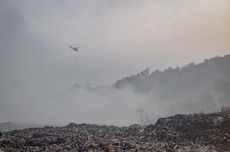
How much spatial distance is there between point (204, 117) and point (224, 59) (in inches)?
2431

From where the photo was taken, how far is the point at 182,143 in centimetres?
2567

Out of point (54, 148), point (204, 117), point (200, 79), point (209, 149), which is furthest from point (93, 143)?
point (200, 79)

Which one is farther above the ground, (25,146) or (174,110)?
(174,110)

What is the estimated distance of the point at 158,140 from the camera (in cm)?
2761

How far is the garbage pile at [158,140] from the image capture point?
24.0m

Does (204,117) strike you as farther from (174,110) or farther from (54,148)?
(174,110)


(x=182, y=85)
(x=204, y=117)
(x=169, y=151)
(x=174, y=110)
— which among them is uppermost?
(x=182, y=85)

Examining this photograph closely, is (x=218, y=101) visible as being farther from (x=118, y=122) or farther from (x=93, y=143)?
(x=93, y=143)

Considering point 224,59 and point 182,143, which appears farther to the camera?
point 224,59

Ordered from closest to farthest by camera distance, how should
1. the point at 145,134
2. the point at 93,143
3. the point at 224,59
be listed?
the point at 93,143 → the point at 145,134 → the point at 224,59

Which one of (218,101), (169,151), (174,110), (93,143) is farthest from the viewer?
(174,110)

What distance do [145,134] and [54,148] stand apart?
26.7 feet

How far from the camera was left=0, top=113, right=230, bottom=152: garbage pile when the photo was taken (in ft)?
78.8

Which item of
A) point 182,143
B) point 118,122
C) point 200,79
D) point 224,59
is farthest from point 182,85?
point 182,143
